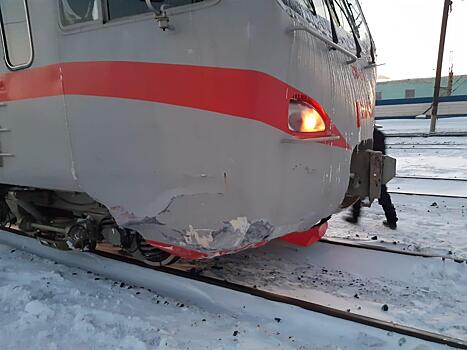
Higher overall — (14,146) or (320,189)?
(14,146)

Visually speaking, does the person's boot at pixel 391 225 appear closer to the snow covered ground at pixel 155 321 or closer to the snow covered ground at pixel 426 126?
the snow covered ground at pixel 155 321

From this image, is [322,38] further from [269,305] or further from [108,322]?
[108,322]

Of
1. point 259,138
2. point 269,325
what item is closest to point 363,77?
point 259,138

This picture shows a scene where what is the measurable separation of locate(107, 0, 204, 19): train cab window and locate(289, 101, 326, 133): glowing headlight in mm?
965

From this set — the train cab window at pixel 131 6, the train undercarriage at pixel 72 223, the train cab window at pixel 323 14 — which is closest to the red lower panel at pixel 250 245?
the train undercarriage at pixel 72 223

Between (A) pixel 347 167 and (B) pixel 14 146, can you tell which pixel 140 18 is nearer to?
(B) pixel 14 146

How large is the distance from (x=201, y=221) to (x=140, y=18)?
144 centimetres

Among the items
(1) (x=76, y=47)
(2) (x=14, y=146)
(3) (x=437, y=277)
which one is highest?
(1) (x=76, y=47)

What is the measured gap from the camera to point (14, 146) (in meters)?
3.81

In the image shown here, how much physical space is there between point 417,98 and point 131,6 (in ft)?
132

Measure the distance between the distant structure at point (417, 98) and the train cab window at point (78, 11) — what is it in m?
35.6

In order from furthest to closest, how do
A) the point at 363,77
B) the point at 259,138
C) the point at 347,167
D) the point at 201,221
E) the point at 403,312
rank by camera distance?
the point at 363,77 < the point at 347,167 < the point at 403,312 < the point at 201,221 < the point at 259,138

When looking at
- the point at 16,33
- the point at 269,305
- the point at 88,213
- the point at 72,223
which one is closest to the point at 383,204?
the point at 269,305

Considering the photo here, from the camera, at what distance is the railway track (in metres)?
2.94
